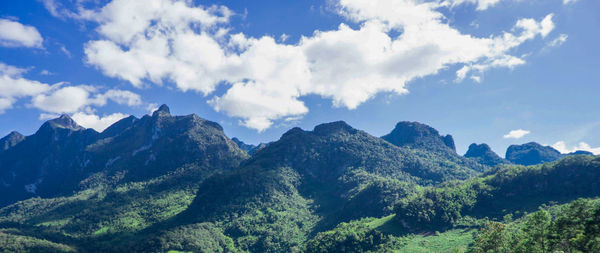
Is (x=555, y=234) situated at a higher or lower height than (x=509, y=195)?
lower

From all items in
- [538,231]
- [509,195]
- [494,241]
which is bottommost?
[494,241]

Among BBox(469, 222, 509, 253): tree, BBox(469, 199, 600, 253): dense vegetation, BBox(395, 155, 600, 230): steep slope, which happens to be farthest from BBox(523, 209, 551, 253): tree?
BBox(395, 155, 600, 230): steep slope

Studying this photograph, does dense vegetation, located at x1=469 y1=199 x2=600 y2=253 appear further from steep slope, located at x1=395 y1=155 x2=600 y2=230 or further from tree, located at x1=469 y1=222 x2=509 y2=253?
steep slope, located at x1=395 y1=155 x2=600 y2=230

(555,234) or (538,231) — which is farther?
(538,231)

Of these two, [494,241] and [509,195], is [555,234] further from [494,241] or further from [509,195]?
[509,195]

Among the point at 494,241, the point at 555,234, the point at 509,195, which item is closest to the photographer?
the point at 555,234

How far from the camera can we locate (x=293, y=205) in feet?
650

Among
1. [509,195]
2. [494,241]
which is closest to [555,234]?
[494,241]

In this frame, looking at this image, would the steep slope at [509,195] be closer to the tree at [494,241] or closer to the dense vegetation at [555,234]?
the dense vegetation at [555,234]

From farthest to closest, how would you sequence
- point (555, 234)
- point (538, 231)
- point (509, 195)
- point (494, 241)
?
point (509, 195), point (494, 241), point (538, 231), point (555, 234)

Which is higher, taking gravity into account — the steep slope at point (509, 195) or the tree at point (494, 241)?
the steep slope at point (509, 195)

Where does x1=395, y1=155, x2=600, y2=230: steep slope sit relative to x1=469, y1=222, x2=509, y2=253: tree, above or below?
above

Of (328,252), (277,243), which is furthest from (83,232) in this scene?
(328,252)

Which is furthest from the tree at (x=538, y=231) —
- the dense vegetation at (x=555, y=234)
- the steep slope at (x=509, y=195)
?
the steep slope at (x=509, y=195)
